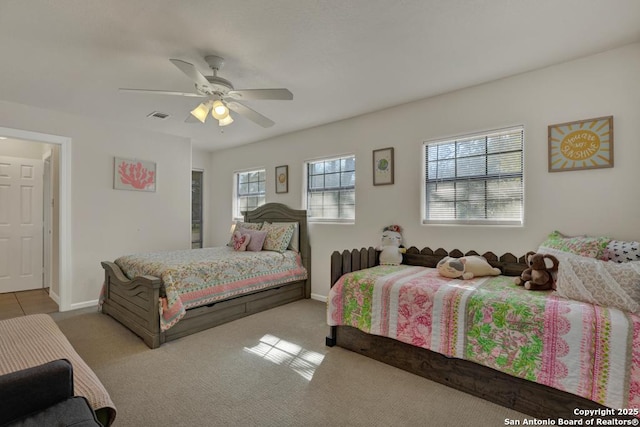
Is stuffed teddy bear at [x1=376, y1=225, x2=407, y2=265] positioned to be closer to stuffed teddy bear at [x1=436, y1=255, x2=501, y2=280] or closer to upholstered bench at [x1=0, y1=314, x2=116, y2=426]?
stuffed teddy bear at [x1=436, y1=255, x2=501, y2=280]

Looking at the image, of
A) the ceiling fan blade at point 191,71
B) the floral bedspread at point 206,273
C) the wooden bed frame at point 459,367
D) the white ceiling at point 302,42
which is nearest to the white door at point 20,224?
the white ceiling at point 302,42

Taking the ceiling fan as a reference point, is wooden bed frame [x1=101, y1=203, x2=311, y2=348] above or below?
below

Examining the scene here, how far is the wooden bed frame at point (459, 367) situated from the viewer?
176 centimetres

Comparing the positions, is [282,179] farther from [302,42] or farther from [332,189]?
[302,42]

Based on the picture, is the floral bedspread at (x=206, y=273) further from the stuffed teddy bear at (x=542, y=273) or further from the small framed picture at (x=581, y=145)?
the small framed picture at (x=581, y=145)

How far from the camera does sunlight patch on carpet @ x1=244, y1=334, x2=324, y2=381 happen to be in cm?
236

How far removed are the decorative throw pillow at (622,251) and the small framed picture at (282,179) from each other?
3609 millimetres

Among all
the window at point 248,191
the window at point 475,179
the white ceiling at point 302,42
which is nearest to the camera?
the white ceiling at point 302,42

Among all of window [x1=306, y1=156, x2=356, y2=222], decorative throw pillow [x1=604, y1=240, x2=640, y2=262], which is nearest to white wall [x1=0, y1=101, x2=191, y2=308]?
window [x1=306, y1=156, x2=356, y2=222]

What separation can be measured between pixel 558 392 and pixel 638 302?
66cm

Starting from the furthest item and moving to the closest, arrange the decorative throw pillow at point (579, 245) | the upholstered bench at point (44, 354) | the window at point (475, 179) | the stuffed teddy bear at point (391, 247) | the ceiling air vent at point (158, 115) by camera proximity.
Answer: the ceiling air vent at point (158, 115)
the stuffed teddy bear at point (391, 247)
the window at point (475, 179)
the decorative throw pillow at point (579, 245)
the upholstered bench at point (44, 354)

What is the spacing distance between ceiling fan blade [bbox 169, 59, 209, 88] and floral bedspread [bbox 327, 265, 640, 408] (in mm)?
1964

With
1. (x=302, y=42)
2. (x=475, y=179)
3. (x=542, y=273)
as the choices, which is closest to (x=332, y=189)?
(x=475, y=179)

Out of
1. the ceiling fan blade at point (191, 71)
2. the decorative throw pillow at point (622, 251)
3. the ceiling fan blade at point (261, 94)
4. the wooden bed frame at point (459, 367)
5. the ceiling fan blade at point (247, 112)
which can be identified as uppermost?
the ceiling fan blade at point (191, 71)
